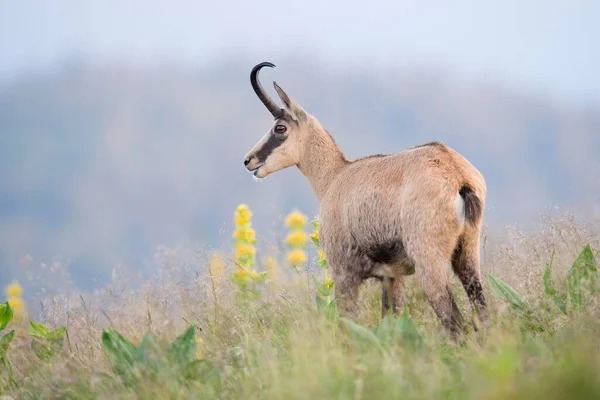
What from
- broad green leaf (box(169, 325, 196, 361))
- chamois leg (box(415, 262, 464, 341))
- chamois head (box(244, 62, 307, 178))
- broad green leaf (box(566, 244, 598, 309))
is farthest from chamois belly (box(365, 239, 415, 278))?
chamois head (box(244, 62, 307, 178))

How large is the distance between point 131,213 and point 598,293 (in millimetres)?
160733

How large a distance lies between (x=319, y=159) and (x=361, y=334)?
3.44 metres

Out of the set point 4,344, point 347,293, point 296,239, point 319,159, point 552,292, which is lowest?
point 552,292

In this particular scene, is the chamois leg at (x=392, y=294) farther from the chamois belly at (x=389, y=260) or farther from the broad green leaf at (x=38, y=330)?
the broad green leaf at (x=38, y=330)

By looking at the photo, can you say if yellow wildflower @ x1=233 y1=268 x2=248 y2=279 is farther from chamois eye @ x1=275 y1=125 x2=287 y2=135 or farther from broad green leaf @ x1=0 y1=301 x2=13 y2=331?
broad green leaf @ x1=0 y1=301 x2=13 y2=331

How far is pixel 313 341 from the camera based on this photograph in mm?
4969

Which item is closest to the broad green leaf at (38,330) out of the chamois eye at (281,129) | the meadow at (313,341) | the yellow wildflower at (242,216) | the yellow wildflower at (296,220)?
the meadow at (313,341)

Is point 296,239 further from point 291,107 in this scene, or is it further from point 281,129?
point 291,107

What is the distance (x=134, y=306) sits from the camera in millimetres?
8219

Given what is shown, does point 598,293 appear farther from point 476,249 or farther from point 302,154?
point 302,154

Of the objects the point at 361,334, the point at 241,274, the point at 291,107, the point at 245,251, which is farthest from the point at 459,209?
the point at 245,251

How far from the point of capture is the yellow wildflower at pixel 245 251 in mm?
10133

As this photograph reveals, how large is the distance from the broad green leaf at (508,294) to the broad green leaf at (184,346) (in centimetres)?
214

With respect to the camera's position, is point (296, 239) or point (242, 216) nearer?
point (242, 216)
